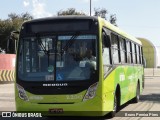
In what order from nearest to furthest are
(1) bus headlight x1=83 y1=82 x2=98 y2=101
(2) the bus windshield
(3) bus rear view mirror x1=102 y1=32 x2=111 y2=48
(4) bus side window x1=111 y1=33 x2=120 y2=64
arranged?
(1) bus headlight x1=83 y1=82 x2=98 y2=101
(2) the bus windshield
(3) bus rear view mirror x1=102 y1=32 x2=111 y2=48
(4) bus side window x1=111 y1=33 x2=120 y2=64

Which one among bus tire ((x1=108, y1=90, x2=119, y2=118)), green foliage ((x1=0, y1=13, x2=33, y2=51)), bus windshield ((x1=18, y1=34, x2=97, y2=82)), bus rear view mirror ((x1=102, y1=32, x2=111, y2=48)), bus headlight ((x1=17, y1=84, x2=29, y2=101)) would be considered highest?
green foliage ((x1=0, y1=13, x2=33, y2=51))

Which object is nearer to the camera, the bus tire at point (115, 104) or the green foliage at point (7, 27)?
the bus tire at point (115, 104)

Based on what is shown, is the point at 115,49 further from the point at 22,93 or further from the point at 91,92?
the point at 22,93

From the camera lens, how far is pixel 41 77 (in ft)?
36.4

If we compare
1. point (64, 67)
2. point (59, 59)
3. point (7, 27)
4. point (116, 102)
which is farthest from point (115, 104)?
point (7, 27)

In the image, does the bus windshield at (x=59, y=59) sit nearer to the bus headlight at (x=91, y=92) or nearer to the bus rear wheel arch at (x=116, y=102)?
the bus headlight at (x=91, y=92)

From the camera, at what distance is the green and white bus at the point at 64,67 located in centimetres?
1089

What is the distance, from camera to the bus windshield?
1102 centimetres

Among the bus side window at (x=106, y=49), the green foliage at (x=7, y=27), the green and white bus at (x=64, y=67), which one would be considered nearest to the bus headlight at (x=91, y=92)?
the green and white bus at (x=64, y=67)

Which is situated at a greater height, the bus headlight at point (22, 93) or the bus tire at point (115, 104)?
the bus headlight at point (22, 93)

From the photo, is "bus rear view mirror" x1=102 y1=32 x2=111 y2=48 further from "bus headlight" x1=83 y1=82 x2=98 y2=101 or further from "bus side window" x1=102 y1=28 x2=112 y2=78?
"bus headlight" x1=83 y1=82 x2=98 y2=101

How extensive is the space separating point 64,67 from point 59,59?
0.84ft

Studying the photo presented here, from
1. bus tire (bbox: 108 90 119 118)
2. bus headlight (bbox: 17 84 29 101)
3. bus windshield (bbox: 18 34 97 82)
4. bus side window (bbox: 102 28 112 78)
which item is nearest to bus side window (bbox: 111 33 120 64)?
bus side window (bbox: 102 28 112 78)

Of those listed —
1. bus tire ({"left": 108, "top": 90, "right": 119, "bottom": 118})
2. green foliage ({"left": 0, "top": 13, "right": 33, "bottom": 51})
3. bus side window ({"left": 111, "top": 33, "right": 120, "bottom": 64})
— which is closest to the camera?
bus tire ({"left": 108, "top": 90, "right": 119, "bottom": 118})
